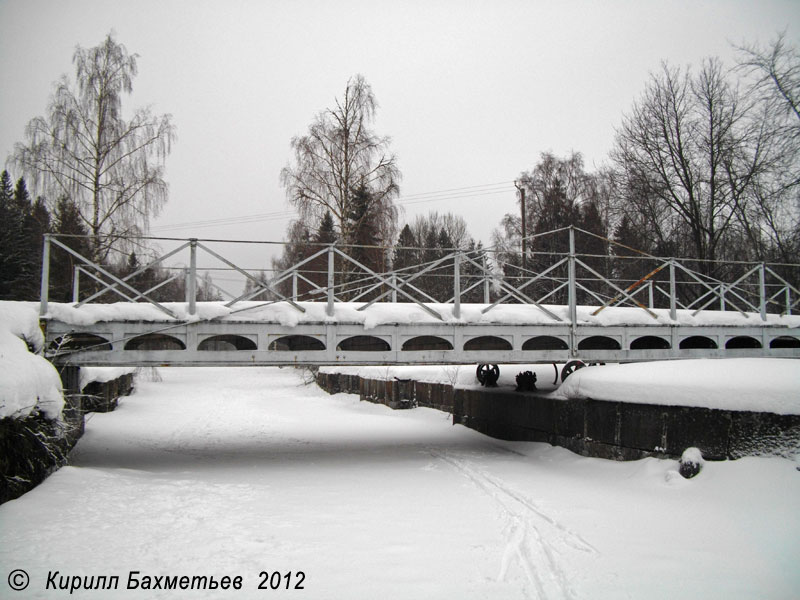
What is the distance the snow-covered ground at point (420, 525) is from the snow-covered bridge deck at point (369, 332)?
2019 mm

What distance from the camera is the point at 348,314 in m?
10.5

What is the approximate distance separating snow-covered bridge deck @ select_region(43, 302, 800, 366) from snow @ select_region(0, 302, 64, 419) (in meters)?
0.41

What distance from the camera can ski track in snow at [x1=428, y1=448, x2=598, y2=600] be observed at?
555 cm

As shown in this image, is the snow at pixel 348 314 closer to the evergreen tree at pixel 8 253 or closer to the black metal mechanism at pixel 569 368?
the black metal mechanism at pixel 569 368

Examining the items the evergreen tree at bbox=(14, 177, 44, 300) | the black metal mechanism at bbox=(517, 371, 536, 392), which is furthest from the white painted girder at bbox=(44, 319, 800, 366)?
the evergreen tree at bbox=(14, 177, 44, 300)

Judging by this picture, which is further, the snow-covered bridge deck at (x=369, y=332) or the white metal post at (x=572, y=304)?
the white metal post at (x=572, y=304)

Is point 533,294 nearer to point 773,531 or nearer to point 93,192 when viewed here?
point 93,192

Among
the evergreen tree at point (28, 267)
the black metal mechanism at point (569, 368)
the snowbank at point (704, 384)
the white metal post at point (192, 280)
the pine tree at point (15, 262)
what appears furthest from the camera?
the evergreen tree at point (28, 267)

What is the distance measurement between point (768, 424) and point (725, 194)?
50.5 feet

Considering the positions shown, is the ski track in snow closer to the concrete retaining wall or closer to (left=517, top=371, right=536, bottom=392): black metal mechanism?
the concrete retaining wall

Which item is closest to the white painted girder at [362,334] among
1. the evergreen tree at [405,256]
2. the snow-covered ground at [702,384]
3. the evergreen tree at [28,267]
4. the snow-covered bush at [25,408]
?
the snow-covered bush at [25,408]

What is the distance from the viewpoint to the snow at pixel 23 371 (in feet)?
22.4

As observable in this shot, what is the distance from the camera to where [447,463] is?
11.5 metres

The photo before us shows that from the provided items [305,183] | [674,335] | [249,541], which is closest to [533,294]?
[305,183]
